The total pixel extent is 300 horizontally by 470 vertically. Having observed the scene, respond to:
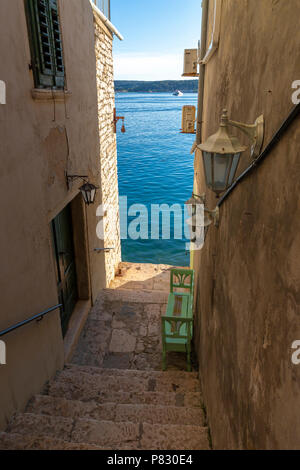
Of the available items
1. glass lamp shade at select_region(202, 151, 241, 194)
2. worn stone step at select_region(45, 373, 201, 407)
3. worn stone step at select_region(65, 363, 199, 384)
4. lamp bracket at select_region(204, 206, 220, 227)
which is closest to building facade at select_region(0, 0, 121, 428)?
worn stone step at select_region(45, 373, 201, 407)

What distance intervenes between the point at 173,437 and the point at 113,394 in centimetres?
131

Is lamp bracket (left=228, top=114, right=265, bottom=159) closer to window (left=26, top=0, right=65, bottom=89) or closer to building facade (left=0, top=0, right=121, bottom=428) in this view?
building facade (left=0, top=0, right=121, bottom=428)

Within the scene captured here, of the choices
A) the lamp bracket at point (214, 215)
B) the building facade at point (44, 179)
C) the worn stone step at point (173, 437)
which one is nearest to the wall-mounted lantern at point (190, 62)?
the building facade at point (44, 179)

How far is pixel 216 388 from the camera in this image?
3477 millimetres

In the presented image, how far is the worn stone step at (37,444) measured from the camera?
9.93 ft

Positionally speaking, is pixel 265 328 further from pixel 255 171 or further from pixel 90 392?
pixel 90 392

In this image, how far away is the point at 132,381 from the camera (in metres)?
4.85

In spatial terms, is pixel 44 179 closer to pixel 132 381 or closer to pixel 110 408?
pixel 110 408

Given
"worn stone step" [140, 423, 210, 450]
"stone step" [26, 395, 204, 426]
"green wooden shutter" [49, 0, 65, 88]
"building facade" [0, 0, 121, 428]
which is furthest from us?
"green wooden shutter" [49, 0, 65, 88]

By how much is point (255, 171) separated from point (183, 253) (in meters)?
14.1

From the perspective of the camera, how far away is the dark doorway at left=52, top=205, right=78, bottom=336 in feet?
18.6

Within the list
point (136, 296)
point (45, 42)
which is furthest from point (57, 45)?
point (136, 296)

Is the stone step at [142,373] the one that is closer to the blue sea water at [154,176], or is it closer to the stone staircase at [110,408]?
the stone staircase at [110,408]

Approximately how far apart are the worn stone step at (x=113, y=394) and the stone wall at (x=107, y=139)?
4655 millimetres
